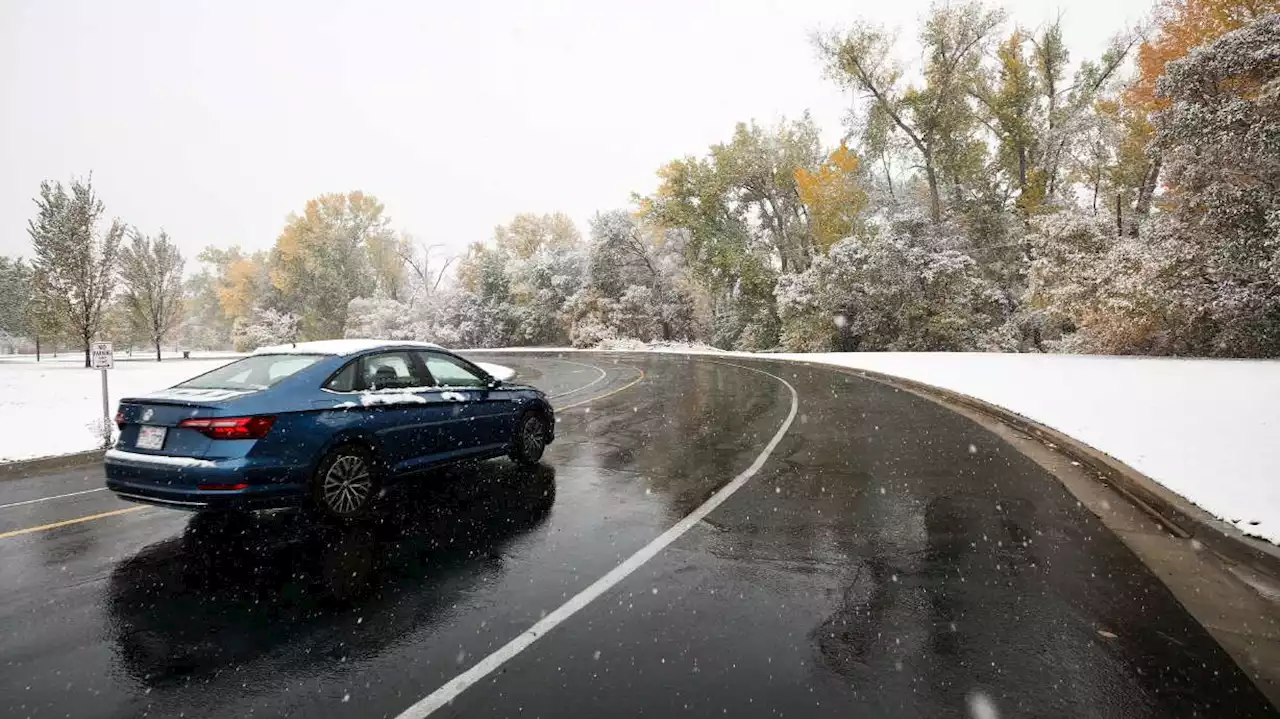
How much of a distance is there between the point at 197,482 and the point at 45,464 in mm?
5802

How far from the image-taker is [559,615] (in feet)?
12.2

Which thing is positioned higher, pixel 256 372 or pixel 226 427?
pixel 256 372

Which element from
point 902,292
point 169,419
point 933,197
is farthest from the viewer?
point 933,197

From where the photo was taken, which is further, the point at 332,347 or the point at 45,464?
the point at 45,464

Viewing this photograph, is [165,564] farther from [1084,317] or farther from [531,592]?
[1084,317]

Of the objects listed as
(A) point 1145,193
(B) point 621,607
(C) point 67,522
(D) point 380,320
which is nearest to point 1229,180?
(A) point 1145,193

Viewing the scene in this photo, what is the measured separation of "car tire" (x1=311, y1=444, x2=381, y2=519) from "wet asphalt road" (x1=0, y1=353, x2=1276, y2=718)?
254 mm

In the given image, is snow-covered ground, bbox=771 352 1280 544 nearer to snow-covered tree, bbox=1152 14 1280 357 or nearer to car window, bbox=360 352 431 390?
snow-covered tree, bbox=1152 14 1280 357

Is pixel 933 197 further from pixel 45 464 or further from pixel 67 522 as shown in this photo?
pixel 67 522

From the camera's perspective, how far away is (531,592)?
4.02 m

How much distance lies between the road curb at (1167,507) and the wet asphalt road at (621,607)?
0.63 m

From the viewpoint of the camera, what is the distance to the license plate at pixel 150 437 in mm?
5070

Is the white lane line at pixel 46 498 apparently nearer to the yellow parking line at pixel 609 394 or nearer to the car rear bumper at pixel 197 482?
the car rear bumper at pixel 197 482

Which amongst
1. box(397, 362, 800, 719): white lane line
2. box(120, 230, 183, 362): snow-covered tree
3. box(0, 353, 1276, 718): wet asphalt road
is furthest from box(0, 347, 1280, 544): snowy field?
box(120, 230, 183, 362): snow-covered tree
